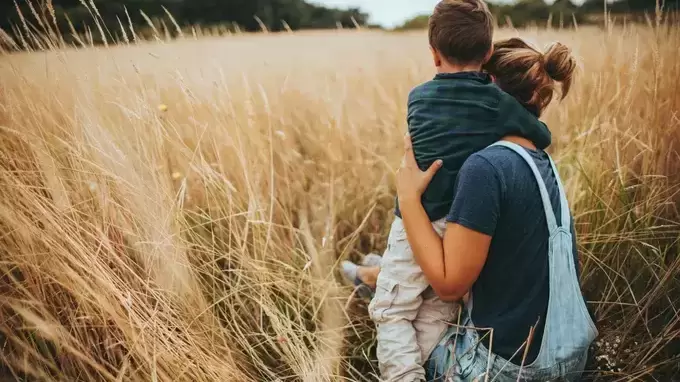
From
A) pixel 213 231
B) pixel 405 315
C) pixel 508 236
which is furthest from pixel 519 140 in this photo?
pixel 213 231

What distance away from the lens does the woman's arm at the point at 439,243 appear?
1.20 m

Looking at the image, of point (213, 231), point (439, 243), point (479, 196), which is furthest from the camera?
point (213, 231)

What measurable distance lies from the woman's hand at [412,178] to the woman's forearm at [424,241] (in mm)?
15

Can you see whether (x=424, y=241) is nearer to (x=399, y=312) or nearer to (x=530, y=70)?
(x=399, y=312)

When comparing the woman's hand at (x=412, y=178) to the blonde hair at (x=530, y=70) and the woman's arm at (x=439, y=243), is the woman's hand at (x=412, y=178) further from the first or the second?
the blonde hair at (x=530, y=70)

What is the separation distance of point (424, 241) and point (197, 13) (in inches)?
132

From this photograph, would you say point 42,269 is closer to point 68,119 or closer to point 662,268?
point 68,119

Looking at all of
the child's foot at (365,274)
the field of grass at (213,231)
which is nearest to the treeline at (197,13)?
the field of grass at (213,231)

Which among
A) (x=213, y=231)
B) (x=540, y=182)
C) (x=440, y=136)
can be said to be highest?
(x=440, y=136)

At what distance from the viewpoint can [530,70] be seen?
128 centimetres

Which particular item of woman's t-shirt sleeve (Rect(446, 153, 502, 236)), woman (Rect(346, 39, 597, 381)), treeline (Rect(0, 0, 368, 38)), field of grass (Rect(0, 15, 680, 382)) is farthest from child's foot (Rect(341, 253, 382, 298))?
treeline (Rect(0, 0, 368, 38))

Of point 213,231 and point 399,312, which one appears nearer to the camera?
point 399,312

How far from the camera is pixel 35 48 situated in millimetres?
1837

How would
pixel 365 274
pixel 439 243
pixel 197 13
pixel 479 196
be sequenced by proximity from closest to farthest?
pixel 479 196 < pixel 439 243 < pixel 365 274 < pixel 197 13
